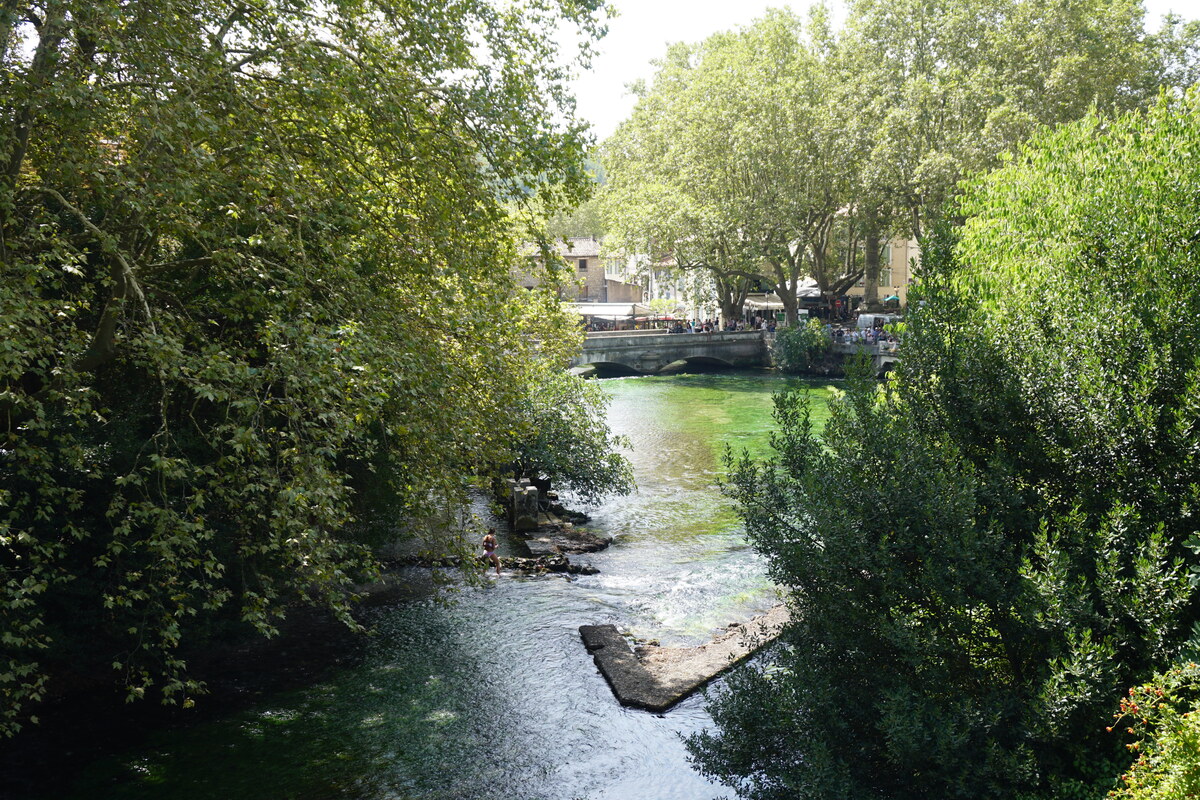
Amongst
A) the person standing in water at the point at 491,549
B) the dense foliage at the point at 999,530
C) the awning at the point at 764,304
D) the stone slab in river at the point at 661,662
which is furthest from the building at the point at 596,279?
the dense foliage at the point at 999,530

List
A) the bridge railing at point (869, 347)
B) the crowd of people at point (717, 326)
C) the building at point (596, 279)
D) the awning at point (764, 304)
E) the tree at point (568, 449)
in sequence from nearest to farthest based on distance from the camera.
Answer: the tree at point (568, 449)
the bridge railing at point (869, 347)
the crowd of people at point (717, 326)
the awning at point (764, 304)
the building at point (596, 279)

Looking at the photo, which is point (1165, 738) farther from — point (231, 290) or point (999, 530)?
point (231, 290)

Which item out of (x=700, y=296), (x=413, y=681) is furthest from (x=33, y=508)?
(x=700, y=296)

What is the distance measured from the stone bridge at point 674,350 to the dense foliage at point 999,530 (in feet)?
122

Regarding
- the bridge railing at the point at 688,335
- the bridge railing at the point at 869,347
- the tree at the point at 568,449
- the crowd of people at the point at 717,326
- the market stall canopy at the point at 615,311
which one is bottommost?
the tree at the point at 568,449

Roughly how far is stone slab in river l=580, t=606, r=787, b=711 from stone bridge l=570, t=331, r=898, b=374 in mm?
33038

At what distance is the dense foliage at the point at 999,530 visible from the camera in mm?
7023

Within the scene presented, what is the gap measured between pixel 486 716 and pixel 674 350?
40802 mm

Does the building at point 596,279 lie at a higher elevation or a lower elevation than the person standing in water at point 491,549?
higher

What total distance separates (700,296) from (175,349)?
152 feet

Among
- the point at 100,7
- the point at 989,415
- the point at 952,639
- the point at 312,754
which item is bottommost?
the point at 312,754

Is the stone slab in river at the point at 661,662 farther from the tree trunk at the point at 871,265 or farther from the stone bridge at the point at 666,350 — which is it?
the tree trunk at the point at 871,265

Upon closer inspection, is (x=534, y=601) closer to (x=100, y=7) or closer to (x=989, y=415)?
(x=989, y=415)

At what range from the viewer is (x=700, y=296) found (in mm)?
53219
